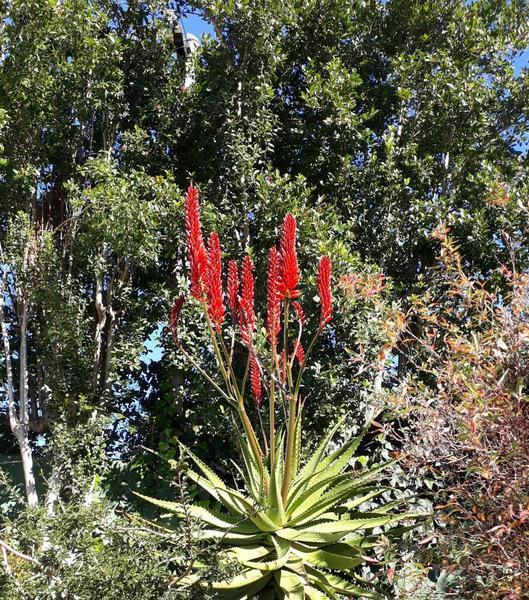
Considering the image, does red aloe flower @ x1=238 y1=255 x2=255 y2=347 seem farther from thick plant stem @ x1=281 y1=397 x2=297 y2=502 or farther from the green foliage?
the green foliage

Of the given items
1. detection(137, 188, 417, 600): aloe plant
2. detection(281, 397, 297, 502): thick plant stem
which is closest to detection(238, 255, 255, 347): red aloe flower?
detection(137, 188, 417, 600): aloe plant

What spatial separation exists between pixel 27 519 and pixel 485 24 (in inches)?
244

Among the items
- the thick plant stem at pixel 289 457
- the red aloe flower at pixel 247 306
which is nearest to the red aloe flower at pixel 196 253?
the red aloe flower at pixel 247 306

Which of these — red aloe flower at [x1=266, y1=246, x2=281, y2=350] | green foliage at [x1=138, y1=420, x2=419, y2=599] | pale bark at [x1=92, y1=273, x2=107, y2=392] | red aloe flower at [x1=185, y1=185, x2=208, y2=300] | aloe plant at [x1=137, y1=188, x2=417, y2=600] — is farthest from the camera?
pale bark at [x1=92, y1=273, x2=107, y2=392]

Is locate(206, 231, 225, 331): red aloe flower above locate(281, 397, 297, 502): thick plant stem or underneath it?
above

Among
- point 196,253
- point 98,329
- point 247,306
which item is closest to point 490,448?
point 247,306

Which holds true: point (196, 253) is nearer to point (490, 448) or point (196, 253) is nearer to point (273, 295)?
point (273, 295)

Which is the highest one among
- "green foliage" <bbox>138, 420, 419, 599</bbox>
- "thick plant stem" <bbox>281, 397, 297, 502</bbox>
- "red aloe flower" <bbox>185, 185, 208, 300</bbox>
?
"red aloe flower" <bbox>185, 185, 208, 300</bbox>

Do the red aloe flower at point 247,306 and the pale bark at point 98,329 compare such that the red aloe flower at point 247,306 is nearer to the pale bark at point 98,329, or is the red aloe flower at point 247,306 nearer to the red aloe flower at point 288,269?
the red aloe flower at point 288,269

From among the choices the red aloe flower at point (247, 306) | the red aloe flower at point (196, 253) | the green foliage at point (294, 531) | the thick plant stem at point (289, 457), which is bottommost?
the green foliage at point (294, 531)

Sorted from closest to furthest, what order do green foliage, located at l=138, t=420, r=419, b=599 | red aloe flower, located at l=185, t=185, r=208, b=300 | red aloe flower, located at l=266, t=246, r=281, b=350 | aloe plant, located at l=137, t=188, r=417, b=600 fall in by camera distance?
red aloe flower, located at l=185, t=185, r=208, b=300
red aloe flower, located at l=266, t=246, r=281, b=350
aloe plant, located at l=137, t=188, r=417, b=600
green foliage, located at l=138, t=420, r=419, b=599

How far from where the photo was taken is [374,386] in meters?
5.25

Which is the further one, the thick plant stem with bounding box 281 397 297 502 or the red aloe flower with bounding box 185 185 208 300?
the thick plant stem with bounding box 281 397 297 502

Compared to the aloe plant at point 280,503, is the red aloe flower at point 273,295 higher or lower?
higher
